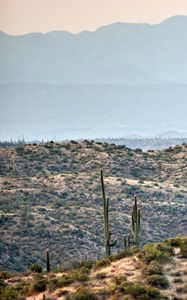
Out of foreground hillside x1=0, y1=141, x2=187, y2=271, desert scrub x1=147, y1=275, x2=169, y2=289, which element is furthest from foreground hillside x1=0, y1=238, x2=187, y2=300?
foreground hillside x1=0, y1=141, x2=187, y2=271

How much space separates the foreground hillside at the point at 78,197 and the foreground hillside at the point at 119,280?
517 inches

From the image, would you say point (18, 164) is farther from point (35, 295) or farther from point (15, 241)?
point (35, 295)

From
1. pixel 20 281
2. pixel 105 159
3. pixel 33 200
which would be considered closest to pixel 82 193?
pixel 33 200

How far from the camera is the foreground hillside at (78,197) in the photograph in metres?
59.5

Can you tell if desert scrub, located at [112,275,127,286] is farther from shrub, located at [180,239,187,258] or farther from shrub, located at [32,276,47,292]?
shrub, located at [180,239,187,258]

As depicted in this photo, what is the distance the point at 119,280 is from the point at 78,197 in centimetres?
4157

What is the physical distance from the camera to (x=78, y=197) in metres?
74.0

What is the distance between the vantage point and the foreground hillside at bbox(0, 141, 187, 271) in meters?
59.5

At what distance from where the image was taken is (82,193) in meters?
74.9

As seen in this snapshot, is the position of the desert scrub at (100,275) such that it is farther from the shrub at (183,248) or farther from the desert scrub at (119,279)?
the shrub at (183,248)

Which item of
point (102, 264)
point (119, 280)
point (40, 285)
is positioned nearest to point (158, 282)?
point (119, 280)

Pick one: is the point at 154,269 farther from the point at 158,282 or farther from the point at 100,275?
the point at 100,275

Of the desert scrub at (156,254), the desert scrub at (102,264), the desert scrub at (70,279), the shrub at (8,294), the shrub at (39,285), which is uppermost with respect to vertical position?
the desert scrub at (156,254)

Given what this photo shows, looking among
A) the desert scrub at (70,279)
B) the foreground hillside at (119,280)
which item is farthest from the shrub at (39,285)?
the desert scrub at (70,279)
